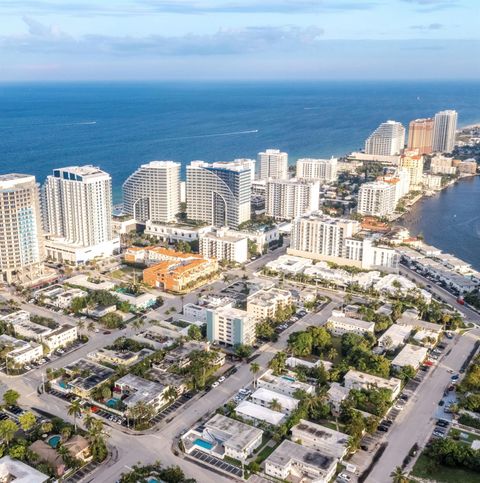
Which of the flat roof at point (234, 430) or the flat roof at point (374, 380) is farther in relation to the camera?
the flat roof at point (374, 380)

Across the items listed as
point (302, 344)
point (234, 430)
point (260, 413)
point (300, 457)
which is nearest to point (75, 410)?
point (234, 430)

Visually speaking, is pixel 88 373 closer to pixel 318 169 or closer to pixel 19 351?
pixel 19 351

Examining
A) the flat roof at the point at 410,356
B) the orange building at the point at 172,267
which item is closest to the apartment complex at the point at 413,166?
the orange building at the point at 172,267

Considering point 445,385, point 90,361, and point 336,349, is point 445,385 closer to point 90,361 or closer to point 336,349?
point 336,349

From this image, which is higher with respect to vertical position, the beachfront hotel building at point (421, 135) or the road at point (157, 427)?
the beachfront hotel building at point (421, 135)

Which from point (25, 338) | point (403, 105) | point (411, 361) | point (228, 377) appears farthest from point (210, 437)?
point (403, 105)

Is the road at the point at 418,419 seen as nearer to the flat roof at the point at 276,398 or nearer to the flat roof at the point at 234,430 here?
the flat roof at the point at 276,398

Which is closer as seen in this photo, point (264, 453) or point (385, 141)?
point (264, 453)
